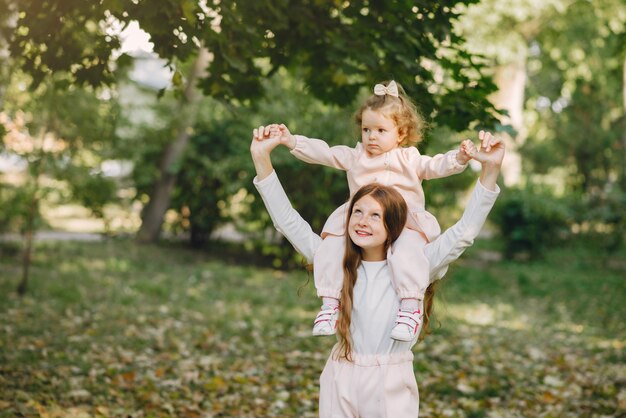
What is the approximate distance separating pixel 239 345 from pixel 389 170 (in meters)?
4.94

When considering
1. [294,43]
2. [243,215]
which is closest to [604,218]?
[243,215]

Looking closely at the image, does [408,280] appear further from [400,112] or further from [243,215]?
[243,215]

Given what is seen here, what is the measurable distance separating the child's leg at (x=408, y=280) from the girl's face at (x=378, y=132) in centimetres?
38

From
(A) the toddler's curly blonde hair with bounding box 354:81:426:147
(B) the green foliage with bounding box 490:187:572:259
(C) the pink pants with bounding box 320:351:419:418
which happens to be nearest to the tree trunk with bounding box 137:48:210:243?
(B) the green foliage with bounding box 490:187:572:259

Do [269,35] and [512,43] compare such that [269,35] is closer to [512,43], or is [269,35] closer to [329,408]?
[329,408]

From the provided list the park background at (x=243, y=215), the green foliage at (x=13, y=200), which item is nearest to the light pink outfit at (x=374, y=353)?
the park background at (x=243, y=215)

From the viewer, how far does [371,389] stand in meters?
2.88

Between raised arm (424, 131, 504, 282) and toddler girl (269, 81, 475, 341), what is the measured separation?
0.07 m

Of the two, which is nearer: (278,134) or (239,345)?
(278,134)

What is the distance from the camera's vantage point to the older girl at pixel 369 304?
2.87m

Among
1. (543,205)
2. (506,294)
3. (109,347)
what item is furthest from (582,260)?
(109,347)

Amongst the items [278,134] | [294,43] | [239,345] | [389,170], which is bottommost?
[239,345]

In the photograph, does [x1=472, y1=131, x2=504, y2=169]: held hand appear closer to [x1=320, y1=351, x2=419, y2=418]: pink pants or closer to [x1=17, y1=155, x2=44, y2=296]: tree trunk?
[x1=320, y1=351, x2=419, y2=418]: pink pants

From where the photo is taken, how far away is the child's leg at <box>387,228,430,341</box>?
9.09ft
